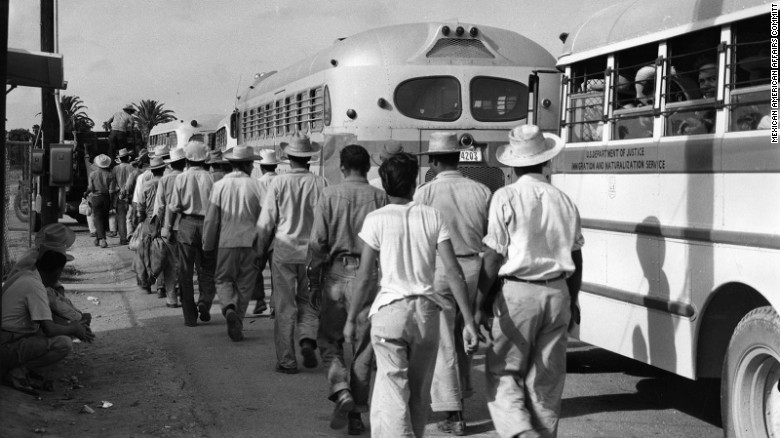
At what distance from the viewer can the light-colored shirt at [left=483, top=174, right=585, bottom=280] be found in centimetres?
600

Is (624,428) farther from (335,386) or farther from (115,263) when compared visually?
(115,263)

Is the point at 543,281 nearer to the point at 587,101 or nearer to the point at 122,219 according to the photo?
the point at 587,101

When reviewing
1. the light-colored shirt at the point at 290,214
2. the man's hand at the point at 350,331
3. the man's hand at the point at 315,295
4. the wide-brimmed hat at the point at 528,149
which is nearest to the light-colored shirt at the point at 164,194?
the light-colored shirt at the point at 290,214

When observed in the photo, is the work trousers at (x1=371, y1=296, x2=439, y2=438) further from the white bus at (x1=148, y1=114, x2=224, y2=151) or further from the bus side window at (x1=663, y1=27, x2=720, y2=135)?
→ the white bus at (x1=148, y1=114, x2=224, y2=151)

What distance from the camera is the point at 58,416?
7430mm

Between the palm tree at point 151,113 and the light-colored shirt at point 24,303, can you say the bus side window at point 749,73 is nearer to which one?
the light-colored shirt at point 24,303

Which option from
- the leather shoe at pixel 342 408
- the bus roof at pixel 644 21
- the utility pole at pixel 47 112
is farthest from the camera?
the utility pole at pixel 47 112

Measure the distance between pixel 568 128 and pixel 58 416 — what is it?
4.56 m

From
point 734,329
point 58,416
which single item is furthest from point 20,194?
point 734,329

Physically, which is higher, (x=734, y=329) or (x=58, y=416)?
(x=734, y=329)

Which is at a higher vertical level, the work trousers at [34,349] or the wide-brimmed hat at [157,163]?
the wide-brimmed hat at [157,163]

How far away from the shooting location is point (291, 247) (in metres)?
8.95

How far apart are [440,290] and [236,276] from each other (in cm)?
398

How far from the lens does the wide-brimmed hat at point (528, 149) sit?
6277 mm
